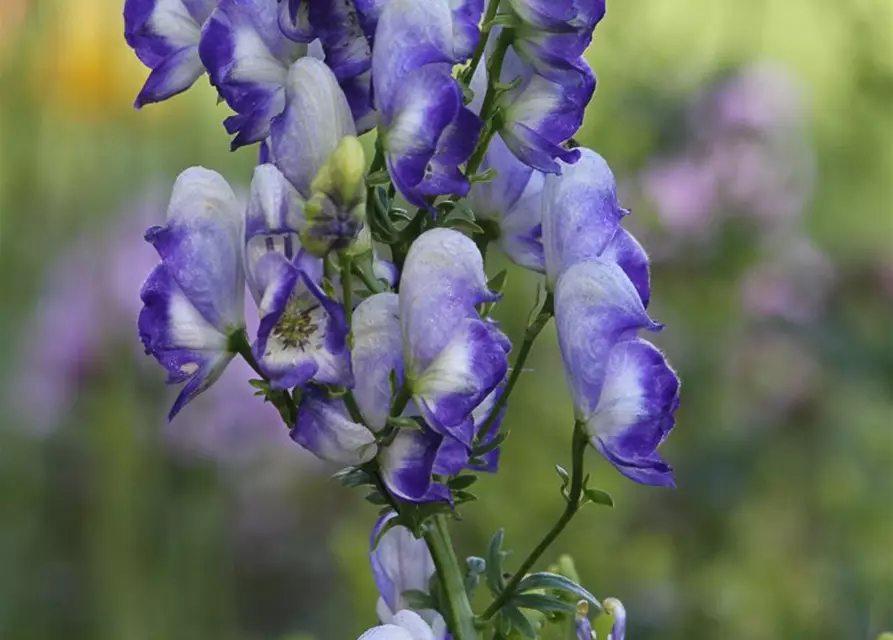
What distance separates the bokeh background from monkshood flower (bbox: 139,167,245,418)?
45.6 inches

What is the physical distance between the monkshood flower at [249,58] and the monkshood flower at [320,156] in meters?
0.03

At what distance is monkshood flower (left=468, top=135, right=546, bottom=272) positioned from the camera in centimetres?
77

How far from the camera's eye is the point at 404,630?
Result: 2.27 feet

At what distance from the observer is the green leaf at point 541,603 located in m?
0.72

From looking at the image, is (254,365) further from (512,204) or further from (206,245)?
(512,204)

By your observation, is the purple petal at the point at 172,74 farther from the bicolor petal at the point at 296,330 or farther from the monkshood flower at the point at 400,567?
the monkshood flower at the point at 400,567

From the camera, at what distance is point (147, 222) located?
248 cm

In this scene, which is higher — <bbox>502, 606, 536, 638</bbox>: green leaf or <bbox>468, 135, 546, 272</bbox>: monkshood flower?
<bbox>468, 135, 546, 272</bbox>: monkshood flower

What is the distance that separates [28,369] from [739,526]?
1.34 m

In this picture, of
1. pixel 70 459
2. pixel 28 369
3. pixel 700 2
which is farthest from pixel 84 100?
pixel 700 2

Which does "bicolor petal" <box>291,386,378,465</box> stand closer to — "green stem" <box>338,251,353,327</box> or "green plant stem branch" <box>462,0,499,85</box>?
"green stem" <box>338,251,353,327</box>

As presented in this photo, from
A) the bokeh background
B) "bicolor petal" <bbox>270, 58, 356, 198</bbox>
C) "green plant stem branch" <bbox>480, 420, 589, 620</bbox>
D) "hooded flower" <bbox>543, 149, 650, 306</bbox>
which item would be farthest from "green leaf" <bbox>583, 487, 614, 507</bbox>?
the bokeh background

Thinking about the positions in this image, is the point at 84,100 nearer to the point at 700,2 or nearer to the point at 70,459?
→ the point at 70,459

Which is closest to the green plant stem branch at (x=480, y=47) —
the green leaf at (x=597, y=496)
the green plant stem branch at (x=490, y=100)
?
the green plant stem branch at (x=490, y=100)
